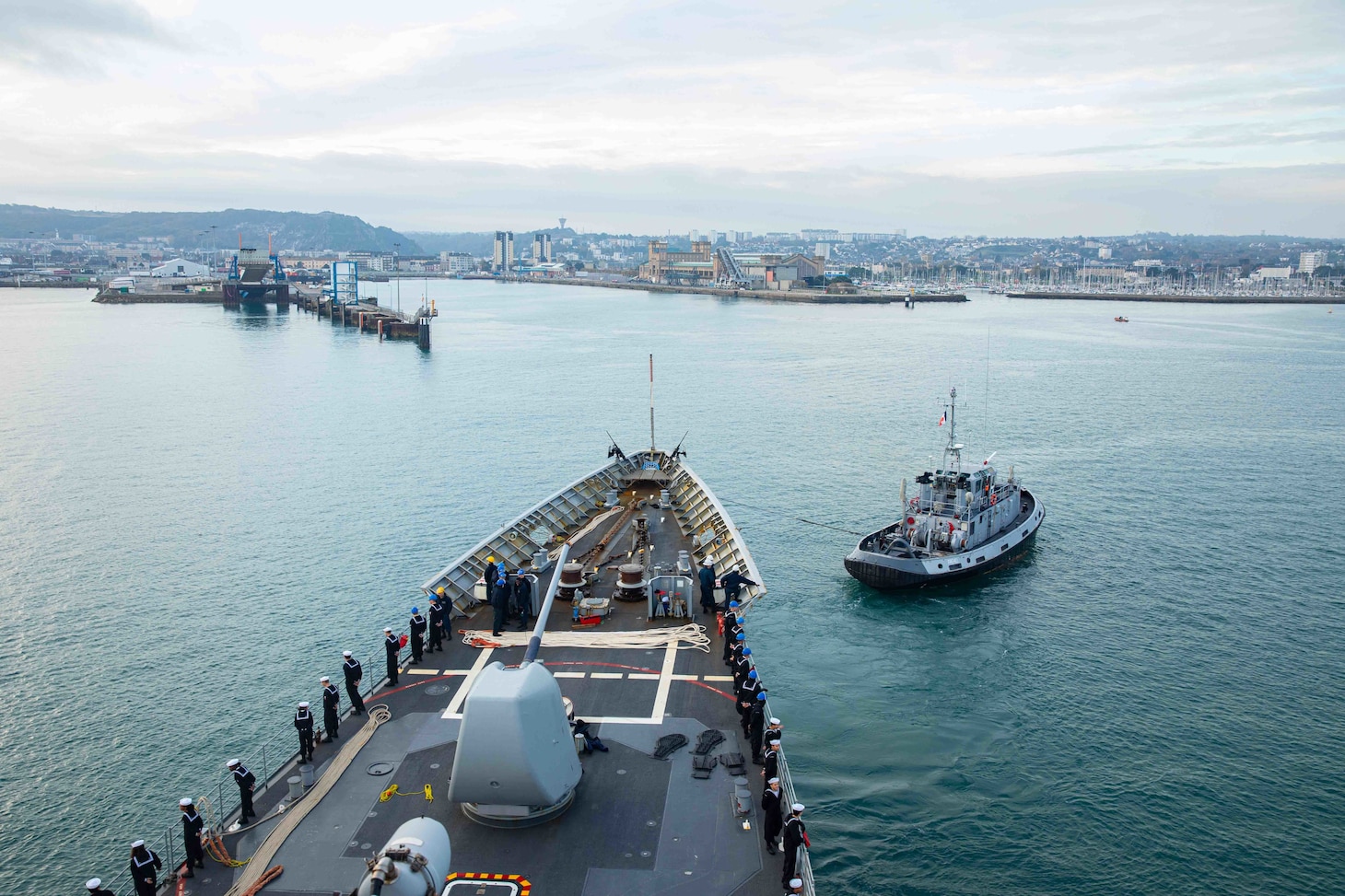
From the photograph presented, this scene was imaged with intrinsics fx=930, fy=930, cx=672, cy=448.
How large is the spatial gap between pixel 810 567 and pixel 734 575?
49.2 feet

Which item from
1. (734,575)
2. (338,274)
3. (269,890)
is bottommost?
(269,890)

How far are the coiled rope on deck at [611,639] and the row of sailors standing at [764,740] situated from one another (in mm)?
687

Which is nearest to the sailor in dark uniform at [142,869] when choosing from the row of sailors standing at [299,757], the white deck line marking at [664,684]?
the row of sailors standing at [299,757]

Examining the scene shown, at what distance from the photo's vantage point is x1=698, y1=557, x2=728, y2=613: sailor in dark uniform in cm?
1814

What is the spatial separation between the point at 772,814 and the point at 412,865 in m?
4.30

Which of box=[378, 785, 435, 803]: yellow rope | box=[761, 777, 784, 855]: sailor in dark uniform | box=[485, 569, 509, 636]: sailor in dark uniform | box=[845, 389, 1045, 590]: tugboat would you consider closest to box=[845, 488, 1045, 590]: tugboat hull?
box=[845, 389, 1045, 590]: tugboat

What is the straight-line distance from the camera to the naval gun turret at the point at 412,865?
854 cm

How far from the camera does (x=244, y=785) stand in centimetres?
1150

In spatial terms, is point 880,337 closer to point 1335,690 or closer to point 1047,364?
point 1047,364

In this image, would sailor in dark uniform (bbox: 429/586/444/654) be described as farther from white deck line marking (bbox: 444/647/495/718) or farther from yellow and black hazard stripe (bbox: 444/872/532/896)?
yellow and black hazard stripe (bbox: 444/872/532/896)

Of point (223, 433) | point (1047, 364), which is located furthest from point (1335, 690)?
point (1047, 364)

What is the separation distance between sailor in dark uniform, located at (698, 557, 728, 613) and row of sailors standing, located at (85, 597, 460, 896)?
493 centimetres

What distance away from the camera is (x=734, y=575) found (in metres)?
18.3

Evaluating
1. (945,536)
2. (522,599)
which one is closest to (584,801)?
(522,599)
